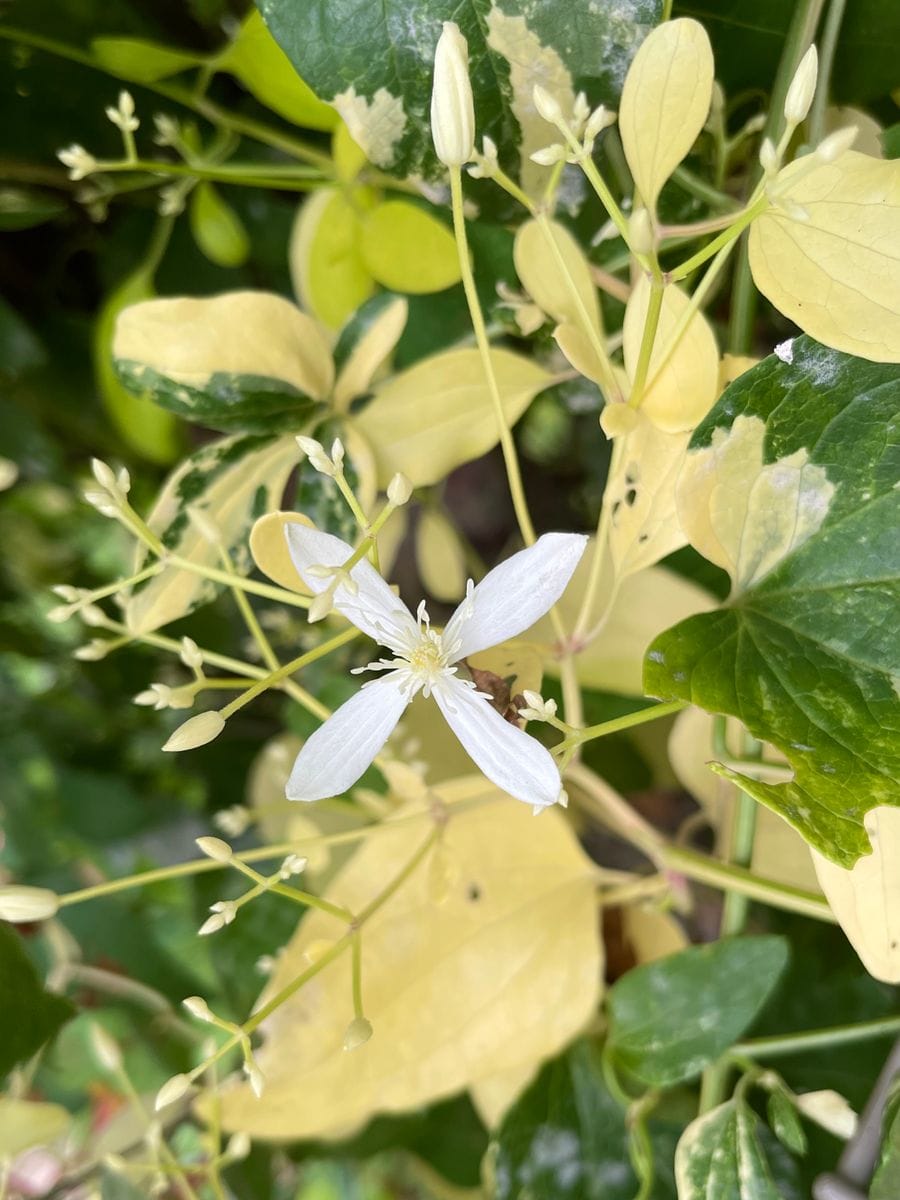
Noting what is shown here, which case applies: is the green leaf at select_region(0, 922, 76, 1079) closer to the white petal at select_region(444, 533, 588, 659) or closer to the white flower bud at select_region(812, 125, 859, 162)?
the white petal at select_region(444, 533, 588, 659)

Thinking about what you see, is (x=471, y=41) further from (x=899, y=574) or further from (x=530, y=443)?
(x=530, y=443)

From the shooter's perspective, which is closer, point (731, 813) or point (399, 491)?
point (399, 491)

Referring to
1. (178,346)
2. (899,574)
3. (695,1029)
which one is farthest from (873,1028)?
(178,346)

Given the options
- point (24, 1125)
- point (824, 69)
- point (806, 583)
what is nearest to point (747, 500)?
point (806, 583)

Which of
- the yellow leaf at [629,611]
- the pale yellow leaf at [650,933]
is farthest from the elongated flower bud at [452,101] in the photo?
the pale yellow leaf at [650,933]

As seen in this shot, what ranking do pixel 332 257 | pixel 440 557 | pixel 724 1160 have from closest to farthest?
pixel 724 1160 → pixel 332 257 → pixel 440 557

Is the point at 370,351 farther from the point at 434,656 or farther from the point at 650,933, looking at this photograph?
the point at 650,933
